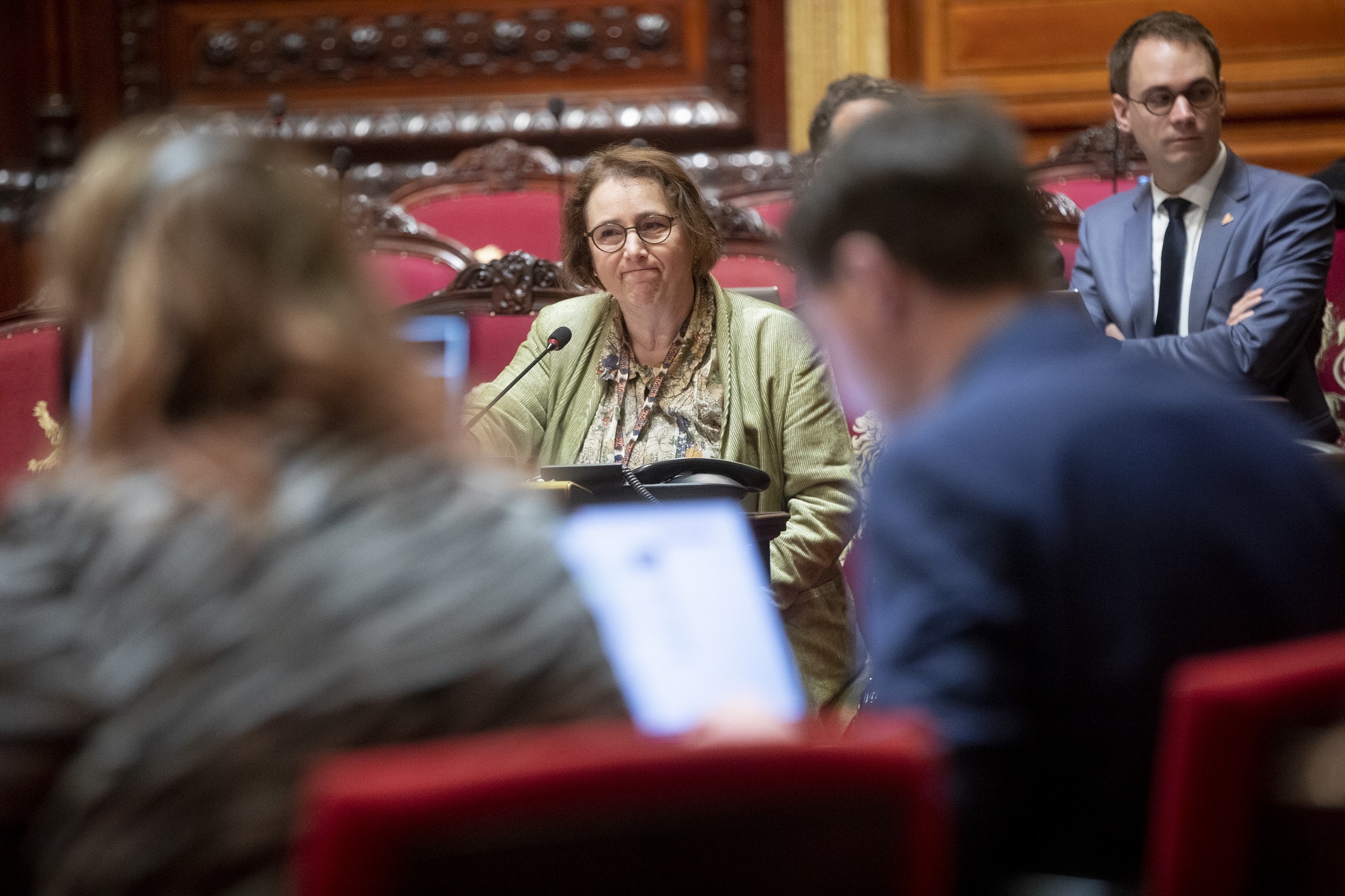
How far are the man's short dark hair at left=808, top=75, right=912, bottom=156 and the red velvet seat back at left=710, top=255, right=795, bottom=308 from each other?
301 mm

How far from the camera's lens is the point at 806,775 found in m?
0.67

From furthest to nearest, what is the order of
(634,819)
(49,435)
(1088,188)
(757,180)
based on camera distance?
(757,180)
(1088,188)
(49,435)
(634,819)

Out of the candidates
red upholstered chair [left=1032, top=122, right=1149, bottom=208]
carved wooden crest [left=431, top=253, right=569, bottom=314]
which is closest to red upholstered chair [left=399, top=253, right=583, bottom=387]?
carved wooden crest [left=431, top=253, right=569, bottom=314]

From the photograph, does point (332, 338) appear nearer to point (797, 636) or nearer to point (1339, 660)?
point (1339, 660)

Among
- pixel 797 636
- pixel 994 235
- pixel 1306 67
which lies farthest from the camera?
pixel 1306 67

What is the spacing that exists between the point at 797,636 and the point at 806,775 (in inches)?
64.9

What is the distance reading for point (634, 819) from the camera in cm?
66

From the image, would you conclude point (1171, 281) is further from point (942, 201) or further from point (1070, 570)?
point (1070, 570)

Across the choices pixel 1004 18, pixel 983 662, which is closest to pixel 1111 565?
pixel 983 662

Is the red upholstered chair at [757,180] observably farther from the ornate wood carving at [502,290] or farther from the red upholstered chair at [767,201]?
the ornate wood carving at [502,290]

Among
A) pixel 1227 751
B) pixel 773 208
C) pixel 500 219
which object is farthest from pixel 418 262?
pixel 1227 751

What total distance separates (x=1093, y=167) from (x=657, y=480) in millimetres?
2217

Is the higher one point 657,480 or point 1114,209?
point 1114,209

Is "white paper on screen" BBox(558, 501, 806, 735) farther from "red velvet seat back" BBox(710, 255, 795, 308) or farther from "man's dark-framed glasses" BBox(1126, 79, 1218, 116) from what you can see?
"man's dark-framed glasses" BBox(1126, 79, 1218, 116)
